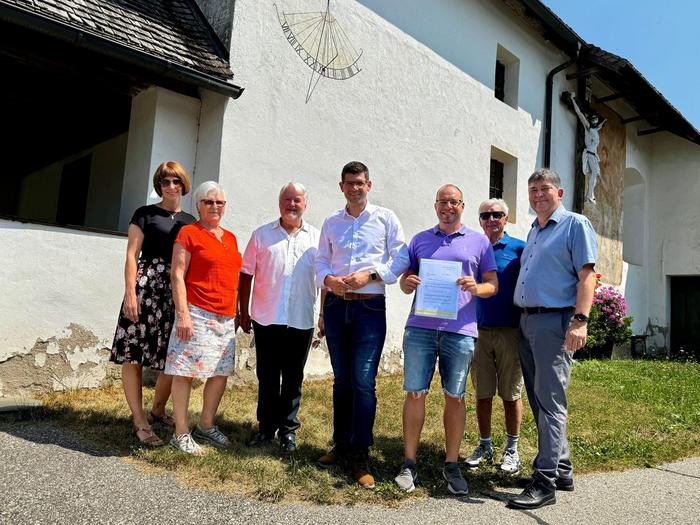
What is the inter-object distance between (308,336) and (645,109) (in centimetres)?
1305

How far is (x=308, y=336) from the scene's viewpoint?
3979 mm

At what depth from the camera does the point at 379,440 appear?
14.1ft

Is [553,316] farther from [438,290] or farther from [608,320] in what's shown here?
[608,320]

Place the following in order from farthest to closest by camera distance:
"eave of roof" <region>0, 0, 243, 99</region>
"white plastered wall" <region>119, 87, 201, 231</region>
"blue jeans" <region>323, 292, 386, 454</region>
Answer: "white plastered wall" <region>119, 87, 201, 231</region> → "eave of roof" <region>0, 0, 243, 99</region> → "blue jeans" <region>323, 292, 386, 454</region>

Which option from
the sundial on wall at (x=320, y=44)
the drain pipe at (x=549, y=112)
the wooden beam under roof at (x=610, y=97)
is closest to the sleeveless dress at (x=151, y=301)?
the sundial on wall at (x=320, y=44)

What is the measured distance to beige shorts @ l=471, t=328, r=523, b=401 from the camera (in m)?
3.87

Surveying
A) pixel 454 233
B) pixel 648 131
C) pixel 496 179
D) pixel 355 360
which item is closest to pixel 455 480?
pixel 355 360

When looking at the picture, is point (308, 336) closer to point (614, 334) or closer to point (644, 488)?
point (644, 488)

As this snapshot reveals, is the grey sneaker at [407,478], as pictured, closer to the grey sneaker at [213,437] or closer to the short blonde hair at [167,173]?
the grey sneaker at [213,437]

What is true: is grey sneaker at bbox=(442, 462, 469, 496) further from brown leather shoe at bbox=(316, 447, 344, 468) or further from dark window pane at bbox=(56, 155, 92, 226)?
dark window pane at bbox=(56, 155, 92, 226)

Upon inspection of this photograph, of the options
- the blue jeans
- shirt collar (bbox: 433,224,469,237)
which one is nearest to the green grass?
the blue jeans

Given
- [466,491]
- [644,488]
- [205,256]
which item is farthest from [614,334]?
[205,256]

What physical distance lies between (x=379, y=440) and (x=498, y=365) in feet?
3.79

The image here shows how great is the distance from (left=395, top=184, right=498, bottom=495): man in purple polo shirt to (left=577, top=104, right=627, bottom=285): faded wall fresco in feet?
33.0
